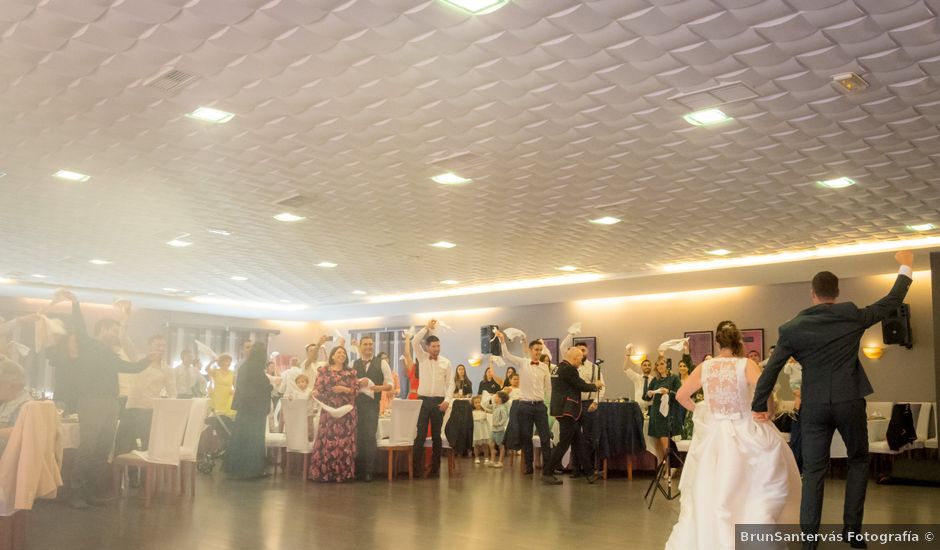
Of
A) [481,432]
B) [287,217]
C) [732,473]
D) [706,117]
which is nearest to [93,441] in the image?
[287,217]

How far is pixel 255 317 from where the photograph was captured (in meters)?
22.6

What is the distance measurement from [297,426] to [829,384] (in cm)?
678

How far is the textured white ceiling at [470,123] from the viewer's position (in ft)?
16.2

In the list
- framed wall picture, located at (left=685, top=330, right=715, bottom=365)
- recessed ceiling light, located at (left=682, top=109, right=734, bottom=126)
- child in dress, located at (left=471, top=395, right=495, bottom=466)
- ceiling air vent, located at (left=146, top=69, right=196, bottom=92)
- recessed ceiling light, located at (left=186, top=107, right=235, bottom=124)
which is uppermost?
ceiling air vent, located at (left=146, top=69, right=196, bottom=92)

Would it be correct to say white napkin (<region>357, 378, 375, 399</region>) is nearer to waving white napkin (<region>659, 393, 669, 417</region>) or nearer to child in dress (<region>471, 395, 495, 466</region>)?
waving white napkin (<region>659, 393, 669, 417</region>)

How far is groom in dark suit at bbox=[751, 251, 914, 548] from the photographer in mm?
4676

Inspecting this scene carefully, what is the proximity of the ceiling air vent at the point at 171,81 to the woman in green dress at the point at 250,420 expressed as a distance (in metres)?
4.30

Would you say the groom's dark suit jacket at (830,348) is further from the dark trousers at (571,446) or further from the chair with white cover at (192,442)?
the chair with white cover at (192,442)

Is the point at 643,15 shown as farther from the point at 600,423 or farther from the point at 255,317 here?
the point at 255,317

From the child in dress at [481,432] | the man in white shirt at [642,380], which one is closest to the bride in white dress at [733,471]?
the man in white shirt at [642,380]

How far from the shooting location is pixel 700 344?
49.1 feet

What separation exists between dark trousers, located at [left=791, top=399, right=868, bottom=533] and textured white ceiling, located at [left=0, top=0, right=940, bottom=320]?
7.75 ft

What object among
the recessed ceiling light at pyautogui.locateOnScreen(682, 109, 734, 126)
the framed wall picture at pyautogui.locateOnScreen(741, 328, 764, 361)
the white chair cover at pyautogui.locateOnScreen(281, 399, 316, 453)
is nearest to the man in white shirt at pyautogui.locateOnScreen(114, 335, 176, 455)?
the white chair cover at pyautogui.locateOnScreen(281, 399, 316, 453)

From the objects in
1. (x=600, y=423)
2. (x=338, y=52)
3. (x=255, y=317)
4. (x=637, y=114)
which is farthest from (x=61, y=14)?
(x=255, y=317)
